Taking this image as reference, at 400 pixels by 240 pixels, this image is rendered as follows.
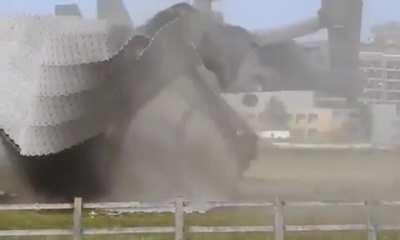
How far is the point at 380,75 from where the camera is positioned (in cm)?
9412

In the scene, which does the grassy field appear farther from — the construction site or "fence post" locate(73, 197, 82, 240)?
"fence post" locate(73, 197, 82, 240)

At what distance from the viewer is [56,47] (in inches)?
1893

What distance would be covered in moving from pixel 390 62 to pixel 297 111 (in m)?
10.8

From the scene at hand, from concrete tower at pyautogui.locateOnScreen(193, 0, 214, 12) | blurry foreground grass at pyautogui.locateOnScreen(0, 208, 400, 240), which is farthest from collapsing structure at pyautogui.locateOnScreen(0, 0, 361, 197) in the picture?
concrete tower at pyautogui.locateOnScreen(193, 0, 214, 12)

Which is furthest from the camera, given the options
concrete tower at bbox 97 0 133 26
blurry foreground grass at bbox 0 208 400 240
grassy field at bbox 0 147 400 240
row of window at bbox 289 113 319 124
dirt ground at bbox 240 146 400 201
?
row of window at bbox 289 113 319 124

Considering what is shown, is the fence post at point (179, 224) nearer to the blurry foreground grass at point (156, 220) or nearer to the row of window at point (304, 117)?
the blurry foreground grass at point (156, 220)

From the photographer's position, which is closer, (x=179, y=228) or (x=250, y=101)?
(x=179, y=228)

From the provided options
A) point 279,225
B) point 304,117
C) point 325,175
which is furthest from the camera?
point 304,117

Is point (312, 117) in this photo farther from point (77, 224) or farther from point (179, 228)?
point (77, 224)

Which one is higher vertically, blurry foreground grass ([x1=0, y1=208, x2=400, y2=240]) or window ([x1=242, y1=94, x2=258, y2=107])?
window ([x1=242, y1=94, x2=258, y2=107])

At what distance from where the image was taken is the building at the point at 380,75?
87125mm

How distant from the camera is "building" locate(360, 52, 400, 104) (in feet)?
286

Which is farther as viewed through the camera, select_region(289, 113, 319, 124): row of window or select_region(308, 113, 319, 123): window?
select_region(289, 113, 319, 124): row of window

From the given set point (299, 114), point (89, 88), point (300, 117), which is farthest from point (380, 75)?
point (89, 88)
